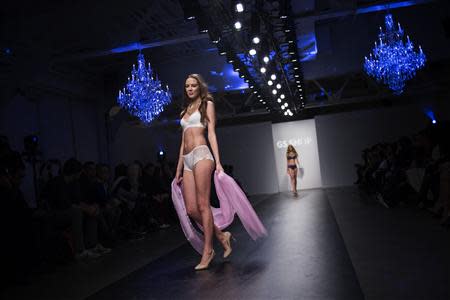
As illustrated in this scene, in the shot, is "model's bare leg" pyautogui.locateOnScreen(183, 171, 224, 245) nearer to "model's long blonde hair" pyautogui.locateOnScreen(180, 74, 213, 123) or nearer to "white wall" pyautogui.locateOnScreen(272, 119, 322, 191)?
"model's long blonde hair" pyautogui.locateOnScreen(180, 74, 213, 123)

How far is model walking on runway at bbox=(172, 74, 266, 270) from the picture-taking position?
3227 mm

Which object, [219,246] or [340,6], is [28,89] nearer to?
[340,6]

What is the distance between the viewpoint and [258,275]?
2.74 m

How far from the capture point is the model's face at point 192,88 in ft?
11.1

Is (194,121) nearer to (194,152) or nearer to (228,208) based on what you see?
(194,152)

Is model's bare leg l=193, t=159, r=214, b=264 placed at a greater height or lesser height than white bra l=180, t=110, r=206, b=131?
lesser

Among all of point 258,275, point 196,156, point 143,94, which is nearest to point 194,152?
point 196,156

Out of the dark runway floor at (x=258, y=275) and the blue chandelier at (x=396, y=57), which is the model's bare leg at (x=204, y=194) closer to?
the dark runway floor at (x=258, y=275)

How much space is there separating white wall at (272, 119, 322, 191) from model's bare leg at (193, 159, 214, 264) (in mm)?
11298

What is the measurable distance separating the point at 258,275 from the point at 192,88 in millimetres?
1348

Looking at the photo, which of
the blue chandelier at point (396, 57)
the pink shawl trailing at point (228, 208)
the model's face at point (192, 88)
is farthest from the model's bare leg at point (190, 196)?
the blue chandelier at point (396, 57)

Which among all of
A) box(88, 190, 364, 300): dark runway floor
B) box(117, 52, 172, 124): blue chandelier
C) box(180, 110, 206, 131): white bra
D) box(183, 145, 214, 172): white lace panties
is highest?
box(117, 52, 172, 124): blue chandelier

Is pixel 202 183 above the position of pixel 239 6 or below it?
below

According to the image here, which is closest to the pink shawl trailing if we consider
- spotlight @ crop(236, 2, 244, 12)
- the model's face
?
the model's face
